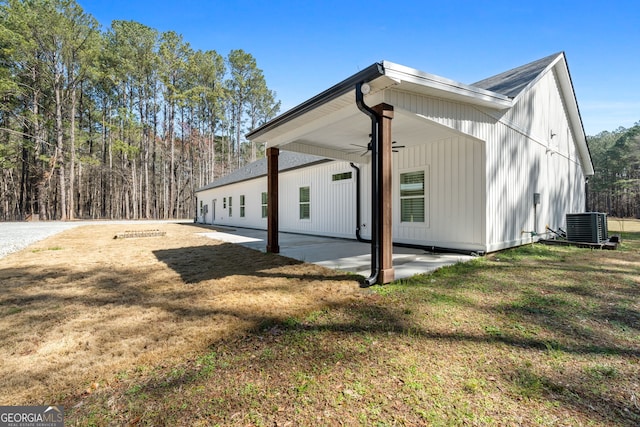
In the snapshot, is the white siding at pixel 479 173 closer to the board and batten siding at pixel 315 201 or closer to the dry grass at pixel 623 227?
the board and batten siding at pixel 315 201

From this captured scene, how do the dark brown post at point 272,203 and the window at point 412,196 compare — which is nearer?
the dark brown post at point 272,203

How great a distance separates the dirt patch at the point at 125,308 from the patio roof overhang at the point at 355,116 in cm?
262

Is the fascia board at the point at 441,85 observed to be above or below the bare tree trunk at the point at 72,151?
below

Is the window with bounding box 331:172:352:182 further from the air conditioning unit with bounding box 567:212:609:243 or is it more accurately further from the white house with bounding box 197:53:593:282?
the air conditioning unit with bounding box 567:212:609:243

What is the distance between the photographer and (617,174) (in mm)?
35000

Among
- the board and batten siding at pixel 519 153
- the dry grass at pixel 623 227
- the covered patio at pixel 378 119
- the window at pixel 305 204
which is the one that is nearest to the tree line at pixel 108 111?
the window at pixel 305 204

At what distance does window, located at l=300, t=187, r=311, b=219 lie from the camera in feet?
36.3

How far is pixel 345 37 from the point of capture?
848 centimetres

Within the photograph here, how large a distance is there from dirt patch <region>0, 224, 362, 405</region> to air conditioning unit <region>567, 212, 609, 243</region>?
656 centimetres

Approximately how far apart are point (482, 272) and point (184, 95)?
105 feet

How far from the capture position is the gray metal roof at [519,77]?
6695 millimetres

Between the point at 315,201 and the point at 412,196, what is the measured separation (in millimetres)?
4223

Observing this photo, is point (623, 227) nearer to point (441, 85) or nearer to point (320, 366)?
point (441, 85)

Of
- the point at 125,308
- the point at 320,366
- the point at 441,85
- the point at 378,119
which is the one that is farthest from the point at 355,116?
the point at 125,308
